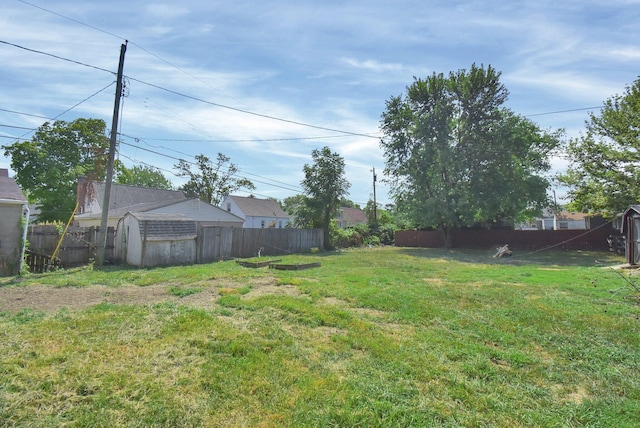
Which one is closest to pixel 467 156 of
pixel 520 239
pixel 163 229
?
pixel 520 239

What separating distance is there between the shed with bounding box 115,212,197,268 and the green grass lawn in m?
7.12

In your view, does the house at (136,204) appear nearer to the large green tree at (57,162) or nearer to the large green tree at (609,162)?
the large green tree at (57,162)

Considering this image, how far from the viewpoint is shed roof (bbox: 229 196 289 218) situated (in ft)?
134

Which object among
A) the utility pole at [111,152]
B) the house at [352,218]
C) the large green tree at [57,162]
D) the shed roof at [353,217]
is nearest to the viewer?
the utility pole at [111,152]

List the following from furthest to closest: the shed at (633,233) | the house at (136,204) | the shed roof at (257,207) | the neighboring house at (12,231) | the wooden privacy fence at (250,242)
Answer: the shed roof at (257,207), the house at (136,204), the wooden privacy fence at (250,242), the shed at (633,233), the neighboring house at (12,231)

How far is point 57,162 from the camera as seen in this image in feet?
90.3

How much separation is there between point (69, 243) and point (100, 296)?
7060 mm

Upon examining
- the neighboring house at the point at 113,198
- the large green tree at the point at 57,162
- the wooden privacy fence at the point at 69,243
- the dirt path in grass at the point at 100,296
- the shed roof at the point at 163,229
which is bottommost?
the dirt path in grass at the point at 100,296

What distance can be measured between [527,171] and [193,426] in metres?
25.1

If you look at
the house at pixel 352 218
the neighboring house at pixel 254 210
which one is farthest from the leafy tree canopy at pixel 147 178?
the house at pixel 352 218

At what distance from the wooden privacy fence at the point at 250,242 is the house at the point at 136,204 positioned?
5297 mm

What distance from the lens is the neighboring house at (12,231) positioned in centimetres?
952

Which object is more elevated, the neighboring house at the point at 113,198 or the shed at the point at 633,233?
the neighboring house at the point at 113,198

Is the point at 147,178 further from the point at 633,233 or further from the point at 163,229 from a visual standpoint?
the point at 633,233
